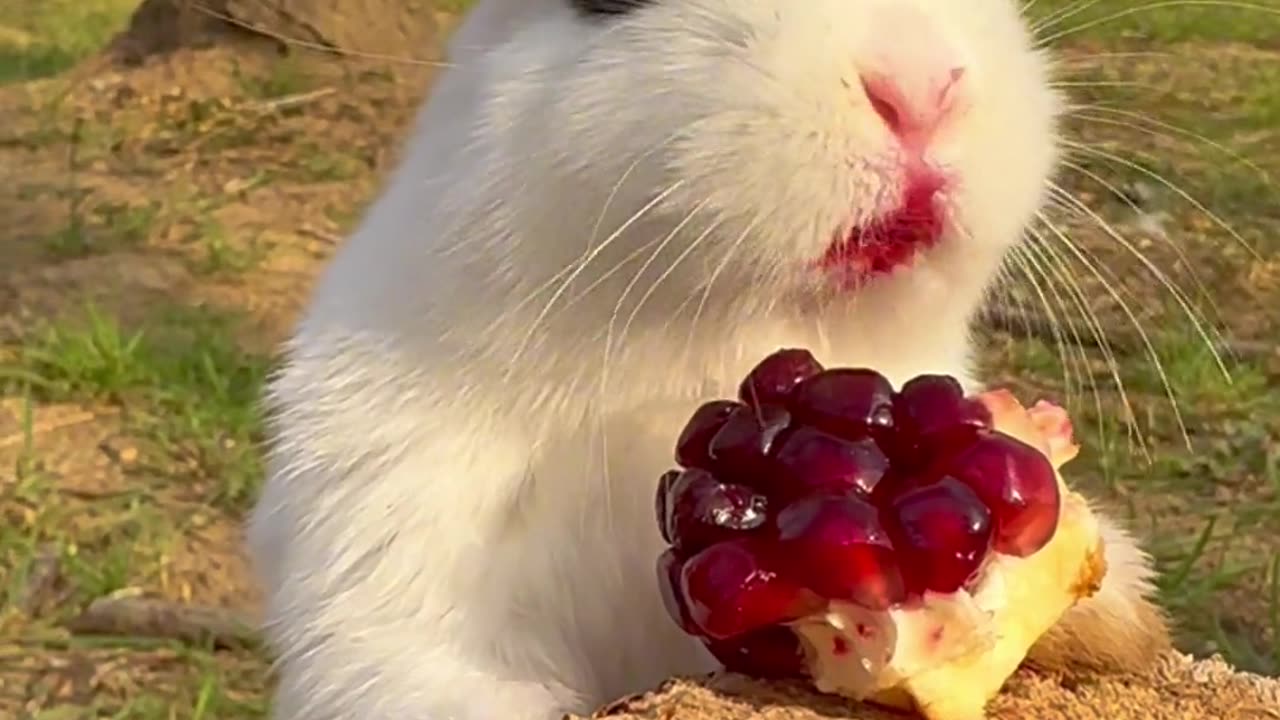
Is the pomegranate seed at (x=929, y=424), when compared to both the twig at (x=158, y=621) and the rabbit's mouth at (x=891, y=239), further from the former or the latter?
the twig at (x=158, y=621)

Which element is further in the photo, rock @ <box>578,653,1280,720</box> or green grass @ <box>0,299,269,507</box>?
green grass @ <box>0,299,269,507</box>

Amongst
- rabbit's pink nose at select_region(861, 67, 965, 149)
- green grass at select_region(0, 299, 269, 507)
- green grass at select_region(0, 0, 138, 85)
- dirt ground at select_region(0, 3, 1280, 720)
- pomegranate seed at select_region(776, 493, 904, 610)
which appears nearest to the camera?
pomegranate seed at select_region(776, 493, 904, 610)

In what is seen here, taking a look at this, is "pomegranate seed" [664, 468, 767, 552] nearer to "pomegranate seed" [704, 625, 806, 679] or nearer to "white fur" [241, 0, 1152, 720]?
"pomegranate seed" [704, 625, 806, 679]

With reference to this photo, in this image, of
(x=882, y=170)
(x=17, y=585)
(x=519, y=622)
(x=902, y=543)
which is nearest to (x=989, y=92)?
(x=882, y=170)

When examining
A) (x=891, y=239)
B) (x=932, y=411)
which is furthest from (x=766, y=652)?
(x=891, y=239)

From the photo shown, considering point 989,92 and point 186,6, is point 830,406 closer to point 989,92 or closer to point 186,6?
point 989,92

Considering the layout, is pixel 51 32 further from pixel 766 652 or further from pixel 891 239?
pixel 766 652

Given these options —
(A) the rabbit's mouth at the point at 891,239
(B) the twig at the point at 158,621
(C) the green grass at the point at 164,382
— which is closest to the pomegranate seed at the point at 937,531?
(A) the rabbit's mouth at the point at 891,239

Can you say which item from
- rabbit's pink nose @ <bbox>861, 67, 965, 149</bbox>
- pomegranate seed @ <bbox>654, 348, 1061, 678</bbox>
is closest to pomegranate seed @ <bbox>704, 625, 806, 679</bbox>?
pomegranate seed @ <bbox>654, 348, 1061, 678</bbox>
